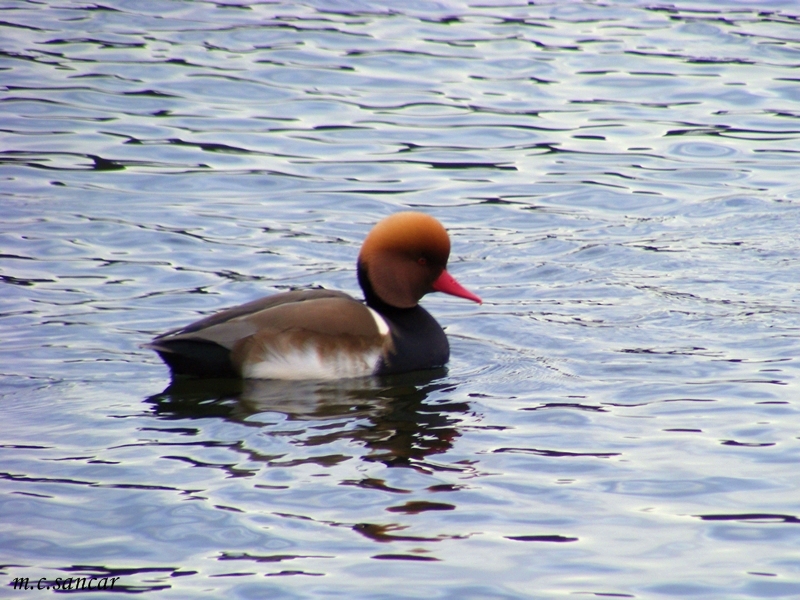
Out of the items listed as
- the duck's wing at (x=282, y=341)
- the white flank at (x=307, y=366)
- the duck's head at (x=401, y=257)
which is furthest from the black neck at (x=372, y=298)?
the white flank at (x=307, y=366)

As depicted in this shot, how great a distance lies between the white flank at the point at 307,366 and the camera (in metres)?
7.04

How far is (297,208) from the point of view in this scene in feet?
34.6

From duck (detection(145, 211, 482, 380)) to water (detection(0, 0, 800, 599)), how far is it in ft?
0.51

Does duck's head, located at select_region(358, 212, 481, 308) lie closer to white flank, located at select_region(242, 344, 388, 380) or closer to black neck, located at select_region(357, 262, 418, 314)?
black neck, located at select_region(357, 262, 418, 314)

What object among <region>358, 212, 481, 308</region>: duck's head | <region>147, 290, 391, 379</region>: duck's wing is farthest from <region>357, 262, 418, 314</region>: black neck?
<region>147, 290, 391, 379</region>: duck's wing

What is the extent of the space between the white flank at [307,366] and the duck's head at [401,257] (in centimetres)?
48

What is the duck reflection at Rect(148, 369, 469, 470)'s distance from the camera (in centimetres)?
617

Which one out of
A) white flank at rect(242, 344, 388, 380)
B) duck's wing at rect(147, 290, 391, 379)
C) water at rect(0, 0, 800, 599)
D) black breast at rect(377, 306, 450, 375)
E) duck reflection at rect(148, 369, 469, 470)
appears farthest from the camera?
black breast at rect(377, 306, 450, 375)

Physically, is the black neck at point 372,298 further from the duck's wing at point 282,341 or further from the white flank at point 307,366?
the white flank at point 307,366

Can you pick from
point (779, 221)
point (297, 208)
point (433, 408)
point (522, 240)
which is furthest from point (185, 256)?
point (779, 221)

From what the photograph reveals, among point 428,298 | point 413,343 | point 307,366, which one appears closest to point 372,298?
point 413,343

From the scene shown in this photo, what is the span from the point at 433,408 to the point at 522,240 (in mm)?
3282

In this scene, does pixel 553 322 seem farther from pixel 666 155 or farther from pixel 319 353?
pixel 666 155

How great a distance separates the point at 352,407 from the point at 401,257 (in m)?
1.11
